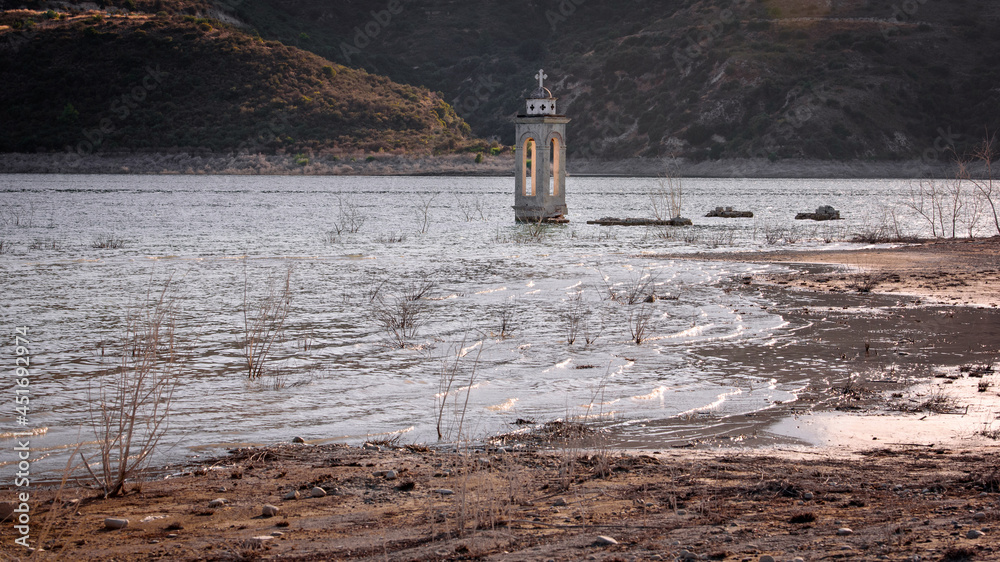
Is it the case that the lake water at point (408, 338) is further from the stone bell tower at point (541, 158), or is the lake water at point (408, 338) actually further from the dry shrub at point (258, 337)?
the stone bell tower at point (541, 158)

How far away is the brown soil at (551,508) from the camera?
3896mm

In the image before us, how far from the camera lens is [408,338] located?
10.1m

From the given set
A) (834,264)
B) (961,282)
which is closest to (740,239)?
(834,264)

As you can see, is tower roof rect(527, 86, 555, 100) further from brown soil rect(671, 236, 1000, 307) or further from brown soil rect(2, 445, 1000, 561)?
brown soil rect(2, 445, 1000, 561)

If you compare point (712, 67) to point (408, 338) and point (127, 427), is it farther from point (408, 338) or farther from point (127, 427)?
point (127, 427)

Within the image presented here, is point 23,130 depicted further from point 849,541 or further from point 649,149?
point 849,541

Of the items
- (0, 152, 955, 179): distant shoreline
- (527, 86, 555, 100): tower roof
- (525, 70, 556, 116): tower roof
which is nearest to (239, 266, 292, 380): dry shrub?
(525, 70, 556, 116): tower roof

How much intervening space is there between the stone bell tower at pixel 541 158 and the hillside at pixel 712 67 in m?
60.1

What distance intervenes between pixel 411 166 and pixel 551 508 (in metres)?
85.5

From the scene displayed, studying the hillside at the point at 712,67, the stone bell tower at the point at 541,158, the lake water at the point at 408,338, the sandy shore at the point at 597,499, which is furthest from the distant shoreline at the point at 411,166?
the sandy shore at the point at 597,499

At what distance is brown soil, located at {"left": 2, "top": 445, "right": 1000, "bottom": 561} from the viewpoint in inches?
153

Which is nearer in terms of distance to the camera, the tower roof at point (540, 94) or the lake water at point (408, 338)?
the lake water at point (408, 338)

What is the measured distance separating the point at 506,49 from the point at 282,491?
122 meters

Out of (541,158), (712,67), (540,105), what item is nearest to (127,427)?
(541,158)
